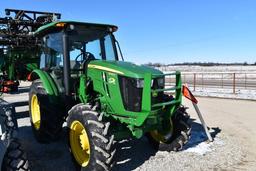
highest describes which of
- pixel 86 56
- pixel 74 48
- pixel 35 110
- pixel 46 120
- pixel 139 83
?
pixel 74 48

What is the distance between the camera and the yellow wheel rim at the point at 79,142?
19.4 feet

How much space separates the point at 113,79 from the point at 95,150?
1.32 m

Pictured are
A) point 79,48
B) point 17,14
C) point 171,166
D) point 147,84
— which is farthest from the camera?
point 17,14

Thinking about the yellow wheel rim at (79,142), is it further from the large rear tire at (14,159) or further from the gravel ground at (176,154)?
the large rear tire at (14,159)

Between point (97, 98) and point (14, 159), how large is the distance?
2291 mm

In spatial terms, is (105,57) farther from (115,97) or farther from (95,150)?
(95,150)

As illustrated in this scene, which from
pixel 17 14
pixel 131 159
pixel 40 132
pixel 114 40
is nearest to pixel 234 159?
pixel 131 159

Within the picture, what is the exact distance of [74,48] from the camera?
23.0ft

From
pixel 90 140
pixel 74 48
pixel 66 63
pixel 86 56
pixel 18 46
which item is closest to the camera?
pixel 90 140

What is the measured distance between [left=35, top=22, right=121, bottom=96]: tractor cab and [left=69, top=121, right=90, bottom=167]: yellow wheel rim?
991mm

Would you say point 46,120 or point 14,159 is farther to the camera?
point 46,120

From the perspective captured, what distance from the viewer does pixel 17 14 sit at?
16406 mm

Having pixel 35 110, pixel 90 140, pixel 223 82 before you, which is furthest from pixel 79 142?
A: pixel 223 82

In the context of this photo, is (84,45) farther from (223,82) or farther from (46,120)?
(223,82)
